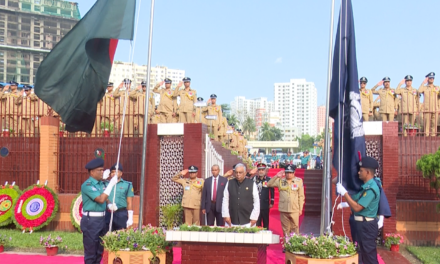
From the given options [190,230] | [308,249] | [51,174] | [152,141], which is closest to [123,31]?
[190,230]

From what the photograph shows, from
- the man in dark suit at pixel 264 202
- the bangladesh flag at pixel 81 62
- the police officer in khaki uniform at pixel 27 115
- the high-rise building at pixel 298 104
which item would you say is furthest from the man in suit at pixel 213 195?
the high-rise building at pixel 298 104

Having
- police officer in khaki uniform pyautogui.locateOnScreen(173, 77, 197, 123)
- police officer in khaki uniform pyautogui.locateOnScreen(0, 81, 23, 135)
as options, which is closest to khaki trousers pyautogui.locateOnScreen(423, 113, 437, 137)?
police officer in khaki uniform pyautogui.locateOnScreen(173, 77, 197, 123)

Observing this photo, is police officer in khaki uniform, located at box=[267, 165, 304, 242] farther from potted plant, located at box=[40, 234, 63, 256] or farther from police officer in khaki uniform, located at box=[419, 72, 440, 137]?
police officer in khaki uniform, located at box=[419, 72, 440, 137]

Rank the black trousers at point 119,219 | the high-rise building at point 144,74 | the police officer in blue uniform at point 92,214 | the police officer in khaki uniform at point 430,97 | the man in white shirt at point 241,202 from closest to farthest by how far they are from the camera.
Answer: the police officer in blue uniform at point 92,214 → the man in white shirt at point 241,202 → the black trousers at point 119,219 → the police officer in khaki uniform at point 430,97 → the high-rise building at point 144,74

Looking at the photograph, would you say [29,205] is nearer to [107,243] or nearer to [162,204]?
[162,204]

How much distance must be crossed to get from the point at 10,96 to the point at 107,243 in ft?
25.9

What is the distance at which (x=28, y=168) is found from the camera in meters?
11.6

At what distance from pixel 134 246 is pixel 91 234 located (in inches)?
23.7

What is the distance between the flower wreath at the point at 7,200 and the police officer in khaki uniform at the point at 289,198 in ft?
20.4

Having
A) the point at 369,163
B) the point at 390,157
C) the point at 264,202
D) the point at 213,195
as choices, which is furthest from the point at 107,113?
the point at 369,163

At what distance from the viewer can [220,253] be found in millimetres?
5578

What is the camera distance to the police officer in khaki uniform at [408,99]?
1095cm

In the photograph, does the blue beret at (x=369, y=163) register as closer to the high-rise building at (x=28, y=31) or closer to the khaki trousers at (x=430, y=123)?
the khaki trousers at (x=430, y=123)

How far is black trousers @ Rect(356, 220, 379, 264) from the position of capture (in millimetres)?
5562
